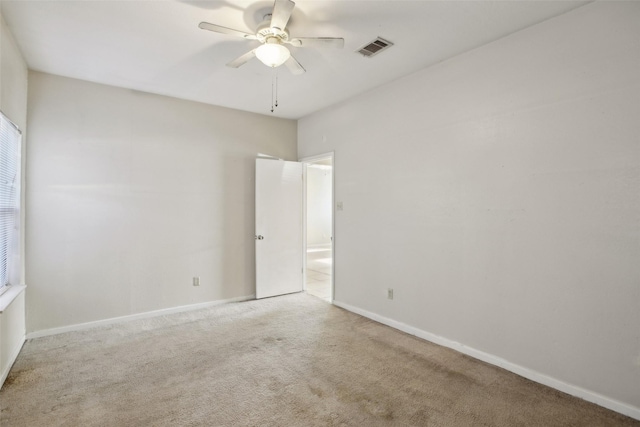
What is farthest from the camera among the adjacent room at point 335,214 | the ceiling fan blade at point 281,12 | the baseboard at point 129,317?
the baseboard at point 129,317

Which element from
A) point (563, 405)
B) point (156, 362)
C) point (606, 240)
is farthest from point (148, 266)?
point (606, 240)

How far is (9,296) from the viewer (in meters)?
2.62

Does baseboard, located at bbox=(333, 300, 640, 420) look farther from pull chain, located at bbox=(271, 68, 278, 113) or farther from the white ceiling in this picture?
pull chain, located at bbox=(271, 68, 278, 113)

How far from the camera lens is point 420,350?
9.93ft

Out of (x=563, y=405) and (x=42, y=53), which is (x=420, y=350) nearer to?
(x=563, y=405)

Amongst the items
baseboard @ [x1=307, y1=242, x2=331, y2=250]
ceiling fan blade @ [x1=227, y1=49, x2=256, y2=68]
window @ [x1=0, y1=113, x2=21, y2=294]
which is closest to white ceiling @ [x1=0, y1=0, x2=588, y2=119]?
ceiling fan blade @ [x1=227, y1=49, x2=256, y2=68]

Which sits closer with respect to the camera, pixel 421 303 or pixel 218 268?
pixel 421 303

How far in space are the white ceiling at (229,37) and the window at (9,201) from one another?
838 mm

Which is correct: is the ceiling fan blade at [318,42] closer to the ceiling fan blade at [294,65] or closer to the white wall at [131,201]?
the ceiling fan blade at [294,65]

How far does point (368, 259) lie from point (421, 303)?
86cm

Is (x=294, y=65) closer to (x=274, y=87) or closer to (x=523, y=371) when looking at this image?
(x=274, y=87)

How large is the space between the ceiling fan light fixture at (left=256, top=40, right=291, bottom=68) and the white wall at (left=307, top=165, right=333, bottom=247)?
763 cm

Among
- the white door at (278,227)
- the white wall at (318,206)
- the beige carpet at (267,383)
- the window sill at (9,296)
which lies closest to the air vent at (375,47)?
the white door at (278,227)

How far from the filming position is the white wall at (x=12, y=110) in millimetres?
2467
